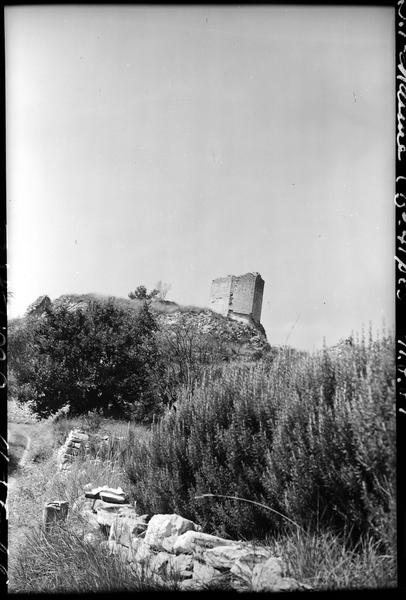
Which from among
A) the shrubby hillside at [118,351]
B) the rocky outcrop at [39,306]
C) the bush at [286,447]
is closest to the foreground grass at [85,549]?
the bush at [286,447]

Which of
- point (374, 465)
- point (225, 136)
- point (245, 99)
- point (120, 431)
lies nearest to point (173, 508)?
point (120, 431)

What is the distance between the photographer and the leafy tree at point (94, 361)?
15.0 ft

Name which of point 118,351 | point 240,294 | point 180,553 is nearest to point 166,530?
point 180,553

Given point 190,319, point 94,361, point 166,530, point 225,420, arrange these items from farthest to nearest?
point 94,361, point 190,319, point 225,420, point 166,530

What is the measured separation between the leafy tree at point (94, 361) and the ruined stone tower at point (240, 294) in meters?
0.54

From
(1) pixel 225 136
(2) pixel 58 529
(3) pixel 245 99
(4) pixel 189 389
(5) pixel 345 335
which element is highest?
(3) pixel 245 99

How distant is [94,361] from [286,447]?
160 cm

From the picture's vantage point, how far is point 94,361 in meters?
4.66

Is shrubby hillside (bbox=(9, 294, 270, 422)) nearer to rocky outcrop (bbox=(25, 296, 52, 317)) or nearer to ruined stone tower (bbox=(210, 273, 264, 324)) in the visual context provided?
rocky outcrop (bbox=(25, 296, 52, 317))

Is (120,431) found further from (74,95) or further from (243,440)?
(74,95)

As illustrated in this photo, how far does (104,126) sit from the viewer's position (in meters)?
4.47

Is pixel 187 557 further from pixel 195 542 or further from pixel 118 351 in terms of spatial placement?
pixel 118 351

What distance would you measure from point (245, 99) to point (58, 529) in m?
3.40

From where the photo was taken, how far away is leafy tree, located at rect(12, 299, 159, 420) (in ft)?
15.0
